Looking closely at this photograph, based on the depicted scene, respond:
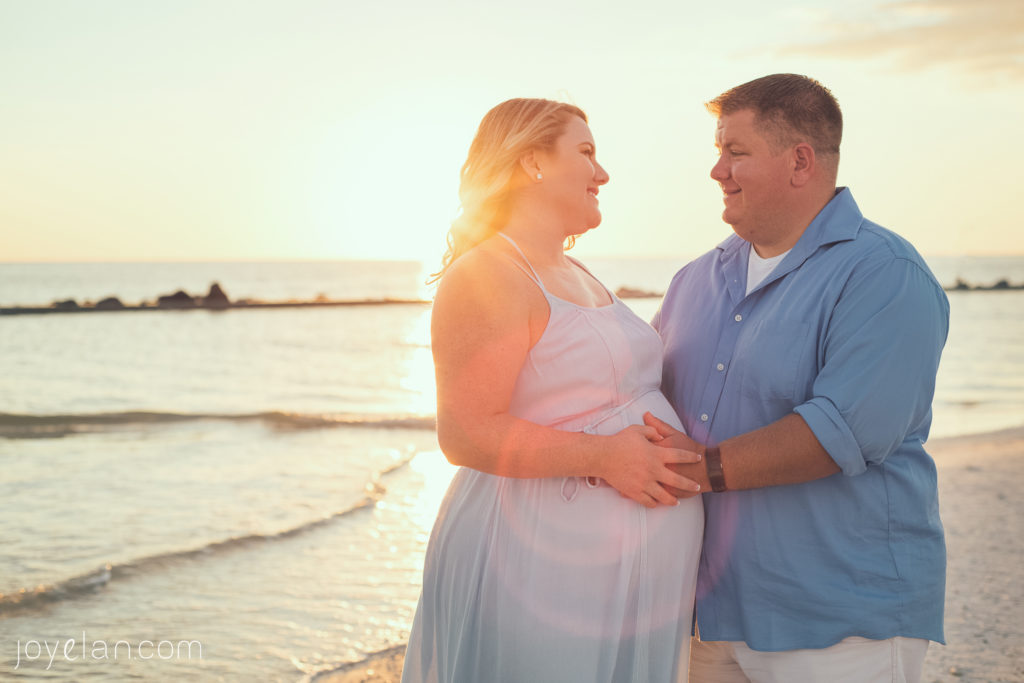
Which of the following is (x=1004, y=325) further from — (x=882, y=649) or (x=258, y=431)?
(x=882, y=649)

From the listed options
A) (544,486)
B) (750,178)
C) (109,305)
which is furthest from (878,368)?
(109,305)

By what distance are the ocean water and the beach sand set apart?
1.23 m

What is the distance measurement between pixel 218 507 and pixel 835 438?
8.18 m

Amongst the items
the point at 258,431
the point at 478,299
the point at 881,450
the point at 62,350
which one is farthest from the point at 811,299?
the point at 62,350

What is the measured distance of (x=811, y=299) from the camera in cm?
287

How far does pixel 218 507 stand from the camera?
9.48 metres

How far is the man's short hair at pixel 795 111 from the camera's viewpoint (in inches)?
119

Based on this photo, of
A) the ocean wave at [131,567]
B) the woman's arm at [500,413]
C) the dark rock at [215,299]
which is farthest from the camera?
the dark rock at [215,299]

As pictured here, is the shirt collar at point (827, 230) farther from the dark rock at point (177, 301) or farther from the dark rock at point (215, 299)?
the dark rock at point (215, 299)

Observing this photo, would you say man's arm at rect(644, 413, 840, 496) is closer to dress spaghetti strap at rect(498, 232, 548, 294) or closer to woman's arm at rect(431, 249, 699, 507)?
woman's arm at rect(431, 249, 699, 507)

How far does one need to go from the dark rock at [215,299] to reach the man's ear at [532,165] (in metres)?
50.0

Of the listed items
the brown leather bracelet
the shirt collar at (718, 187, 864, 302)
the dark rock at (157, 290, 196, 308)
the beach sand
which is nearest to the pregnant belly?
the brown leather bracelet

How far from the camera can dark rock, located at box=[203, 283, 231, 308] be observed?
5038 centimetres

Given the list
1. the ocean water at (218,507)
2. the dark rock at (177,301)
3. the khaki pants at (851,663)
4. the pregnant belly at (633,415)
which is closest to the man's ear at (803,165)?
the pregnant belly at (633,415)
